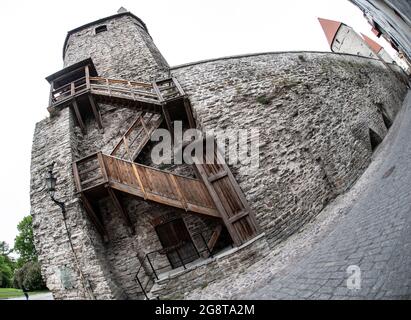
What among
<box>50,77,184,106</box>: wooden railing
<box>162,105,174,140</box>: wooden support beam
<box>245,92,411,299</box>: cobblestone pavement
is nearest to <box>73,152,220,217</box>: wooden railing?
<box>162,105,174,140</box>: wooden support beam

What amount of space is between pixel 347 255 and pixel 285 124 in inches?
230

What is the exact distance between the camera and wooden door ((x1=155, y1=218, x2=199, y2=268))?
7914 mm

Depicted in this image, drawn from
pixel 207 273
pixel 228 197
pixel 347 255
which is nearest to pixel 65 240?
pixel 207 273

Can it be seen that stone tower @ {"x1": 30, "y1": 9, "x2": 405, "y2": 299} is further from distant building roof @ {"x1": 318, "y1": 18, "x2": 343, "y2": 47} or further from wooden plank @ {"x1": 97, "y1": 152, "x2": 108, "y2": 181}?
distant building roof @ {"x1": 318, "y1": 18, "x2": 343, "y2": 47}

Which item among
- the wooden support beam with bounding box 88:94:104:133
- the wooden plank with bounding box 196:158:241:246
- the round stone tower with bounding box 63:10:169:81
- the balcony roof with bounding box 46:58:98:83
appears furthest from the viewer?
the round stone tower with bounding box 63:10:169:81

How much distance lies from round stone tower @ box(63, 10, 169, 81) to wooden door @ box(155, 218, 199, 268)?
7444 mm

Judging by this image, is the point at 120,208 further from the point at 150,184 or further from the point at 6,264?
the point at 6,264

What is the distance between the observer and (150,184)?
23.6 feet

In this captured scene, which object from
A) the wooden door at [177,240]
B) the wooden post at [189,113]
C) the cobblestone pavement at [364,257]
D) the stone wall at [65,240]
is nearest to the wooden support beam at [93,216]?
the stone wall at [65,240]

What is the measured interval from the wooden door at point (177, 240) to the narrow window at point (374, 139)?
36.6 ft

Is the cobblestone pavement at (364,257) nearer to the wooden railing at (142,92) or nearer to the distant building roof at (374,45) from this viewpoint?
the wooden railing at (142,92)

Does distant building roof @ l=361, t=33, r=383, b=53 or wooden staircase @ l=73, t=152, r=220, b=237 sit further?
distant building roof @ l=361, t=33, r=383, b=53
